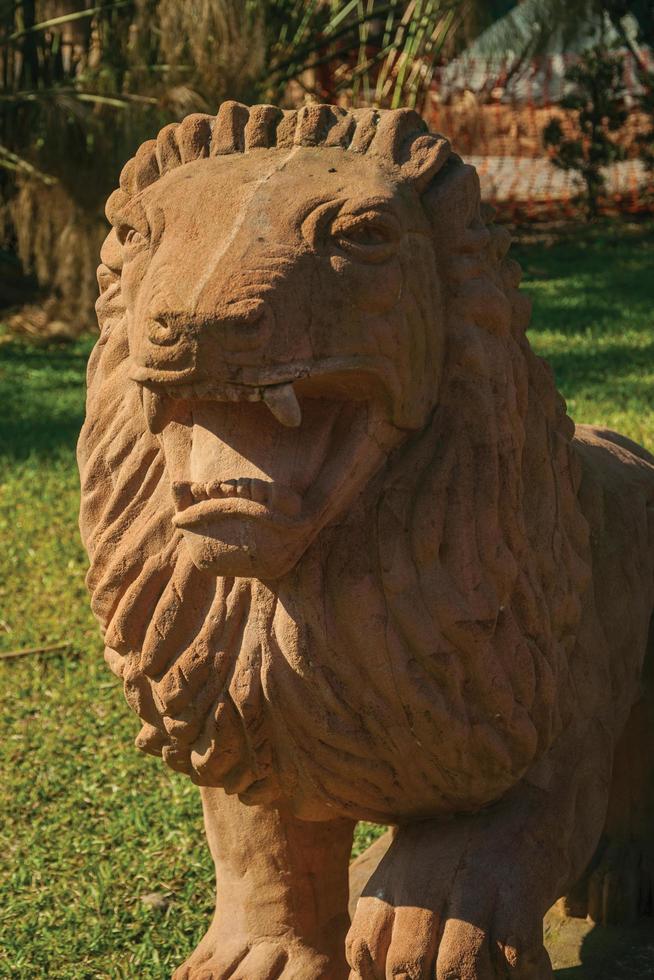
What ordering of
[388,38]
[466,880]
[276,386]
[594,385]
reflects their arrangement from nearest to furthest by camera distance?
[276,386], [466,880], [594,385], [388,38]

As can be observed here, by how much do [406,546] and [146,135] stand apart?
6657 millimetres

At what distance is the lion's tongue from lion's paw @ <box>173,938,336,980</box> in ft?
2.53

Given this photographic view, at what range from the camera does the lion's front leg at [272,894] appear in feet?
6.28

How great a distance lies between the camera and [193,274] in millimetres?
1498

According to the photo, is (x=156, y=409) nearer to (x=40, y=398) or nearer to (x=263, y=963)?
(x=263, y=963)

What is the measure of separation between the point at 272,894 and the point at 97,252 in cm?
703

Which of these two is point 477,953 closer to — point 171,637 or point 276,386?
point 171,637

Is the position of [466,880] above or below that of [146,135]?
above

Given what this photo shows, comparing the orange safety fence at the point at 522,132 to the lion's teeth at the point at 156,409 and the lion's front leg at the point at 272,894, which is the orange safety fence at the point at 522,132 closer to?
the lion's front leg at the point at 272,894

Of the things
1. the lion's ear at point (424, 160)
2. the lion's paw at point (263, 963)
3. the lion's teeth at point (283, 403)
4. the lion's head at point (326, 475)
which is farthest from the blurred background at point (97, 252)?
the lion's ear at point (424, 160)

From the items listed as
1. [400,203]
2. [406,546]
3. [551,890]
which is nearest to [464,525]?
[406,546]

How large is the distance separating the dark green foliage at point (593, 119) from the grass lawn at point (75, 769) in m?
4.51

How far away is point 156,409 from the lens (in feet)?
5.20

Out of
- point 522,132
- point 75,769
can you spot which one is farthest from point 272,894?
point 522,132
